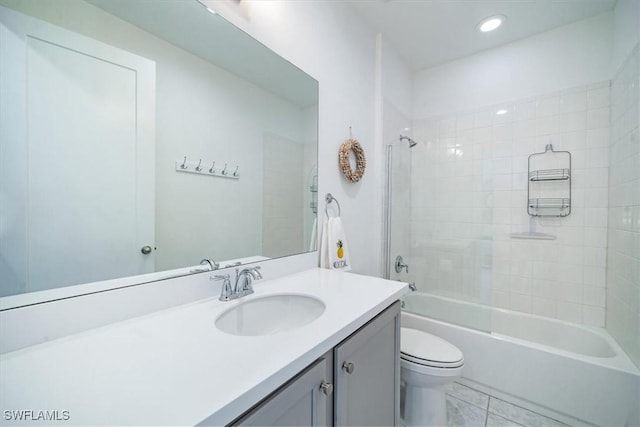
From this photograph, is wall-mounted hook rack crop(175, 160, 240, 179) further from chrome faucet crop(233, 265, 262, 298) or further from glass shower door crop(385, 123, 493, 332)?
glass shower door crop(385, 123, 493, 332)

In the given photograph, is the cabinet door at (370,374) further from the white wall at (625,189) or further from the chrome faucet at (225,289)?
the white wall at (625,189)

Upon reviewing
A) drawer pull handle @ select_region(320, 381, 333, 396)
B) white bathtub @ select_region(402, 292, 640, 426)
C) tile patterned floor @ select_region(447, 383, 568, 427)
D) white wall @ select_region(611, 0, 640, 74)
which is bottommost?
tile patterned floor @ select_region(447, 383, 568, 427)

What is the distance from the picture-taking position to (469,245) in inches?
83.0

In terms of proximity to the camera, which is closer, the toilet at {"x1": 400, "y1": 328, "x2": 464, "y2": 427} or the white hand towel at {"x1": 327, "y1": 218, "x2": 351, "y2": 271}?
the toilet at {"x1": 400, "y1": 328, "x2": 464, "y2": 427}

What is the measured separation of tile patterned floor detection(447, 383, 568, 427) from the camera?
4.87 feet

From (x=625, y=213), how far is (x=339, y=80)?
1.97 metres

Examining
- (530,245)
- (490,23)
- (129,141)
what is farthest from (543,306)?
(129,141)

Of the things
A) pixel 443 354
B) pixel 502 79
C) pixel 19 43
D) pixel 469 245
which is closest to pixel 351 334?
pixel 443 354

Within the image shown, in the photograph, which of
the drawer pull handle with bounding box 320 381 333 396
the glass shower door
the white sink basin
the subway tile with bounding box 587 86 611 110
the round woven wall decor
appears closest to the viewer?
the drawer pull handle with bounding box 320 381 333 396

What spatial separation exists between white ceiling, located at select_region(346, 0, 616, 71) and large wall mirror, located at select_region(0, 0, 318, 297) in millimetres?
1099

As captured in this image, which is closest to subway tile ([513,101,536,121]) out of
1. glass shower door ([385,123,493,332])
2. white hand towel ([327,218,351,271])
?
glass shower door ([385,123,493,332])

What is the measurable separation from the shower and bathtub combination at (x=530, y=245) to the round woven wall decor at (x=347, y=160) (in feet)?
1.46

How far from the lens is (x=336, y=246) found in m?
1.53

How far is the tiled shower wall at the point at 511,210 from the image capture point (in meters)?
1.89
